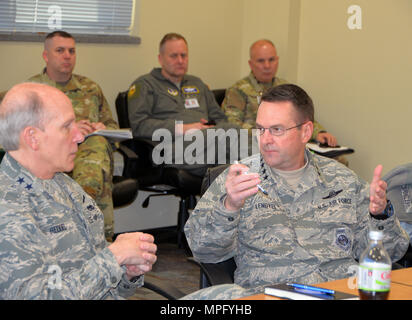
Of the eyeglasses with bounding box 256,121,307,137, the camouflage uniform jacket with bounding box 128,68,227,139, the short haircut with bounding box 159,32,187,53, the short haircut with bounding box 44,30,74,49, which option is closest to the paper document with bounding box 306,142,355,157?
the camouflage uniform jacket with bounding box 128,68,227,139

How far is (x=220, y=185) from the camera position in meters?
2.46

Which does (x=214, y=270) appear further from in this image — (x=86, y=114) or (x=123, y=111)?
(x=123, y=111)

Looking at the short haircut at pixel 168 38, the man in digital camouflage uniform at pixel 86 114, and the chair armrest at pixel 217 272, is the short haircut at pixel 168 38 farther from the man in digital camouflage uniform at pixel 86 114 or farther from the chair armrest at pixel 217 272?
the chair armrest at pixel 217 272

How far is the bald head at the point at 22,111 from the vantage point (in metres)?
1.99

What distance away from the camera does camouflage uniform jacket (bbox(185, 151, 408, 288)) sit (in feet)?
7.81

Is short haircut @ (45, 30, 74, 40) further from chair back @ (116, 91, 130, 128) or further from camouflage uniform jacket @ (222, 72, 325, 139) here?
camouflage uniform jacket @ (222, 72, 325, 139)

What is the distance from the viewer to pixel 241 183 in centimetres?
205

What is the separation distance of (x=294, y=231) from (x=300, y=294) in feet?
2.69

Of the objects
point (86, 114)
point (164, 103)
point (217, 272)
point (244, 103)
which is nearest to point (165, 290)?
point (217, 272)

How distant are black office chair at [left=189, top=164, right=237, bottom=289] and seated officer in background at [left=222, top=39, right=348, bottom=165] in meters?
2.71

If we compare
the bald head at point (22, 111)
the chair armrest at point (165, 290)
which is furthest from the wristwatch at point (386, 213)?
the bald head at point (22, 111)

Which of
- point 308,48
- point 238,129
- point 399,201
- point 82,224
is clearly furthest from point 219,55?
point 82,224

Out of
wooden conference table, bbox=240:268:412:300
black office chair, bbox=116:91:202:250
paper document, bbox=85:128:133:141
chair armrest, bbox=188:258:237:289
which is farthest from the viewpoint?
black office chair, bbox=116:91:202:250

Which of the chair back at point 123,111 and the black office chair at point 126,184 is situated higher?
the chair back at point 123,111
